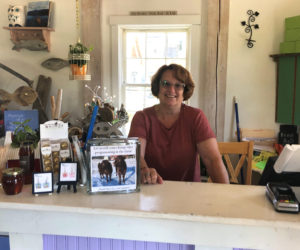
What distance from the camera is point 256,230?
2.94 ft

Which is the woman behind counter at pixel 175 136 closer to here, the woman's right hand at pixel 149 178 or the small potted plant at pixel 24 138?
the woman's right hand at pixel 149 178

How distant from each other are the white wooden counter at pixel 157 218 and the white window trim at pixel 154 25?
2338 mm

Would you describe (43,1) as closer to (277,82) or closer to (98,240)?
(277,82)

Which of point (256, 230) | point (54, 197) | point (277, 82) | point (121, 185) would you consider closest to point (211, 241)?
point (256, 230)

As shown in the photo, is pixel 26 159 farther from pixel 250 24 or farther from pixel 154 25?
pixel 250 24

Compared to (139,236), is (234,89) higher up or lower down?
higher up

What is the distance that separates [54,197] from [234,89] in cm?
257

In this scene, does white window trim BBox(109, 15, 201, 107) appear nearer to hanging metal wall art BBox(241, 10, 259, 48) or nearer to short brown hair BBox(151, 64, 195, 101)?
hanging metal wall art BBox(241, 10, 259, 48)

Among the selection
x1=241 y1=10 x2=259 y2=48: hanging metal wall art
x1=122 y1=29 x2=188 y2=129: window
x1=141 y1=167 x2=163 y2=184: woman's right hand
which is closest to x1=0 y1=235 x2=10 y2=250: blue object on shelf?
x1=141 y1=167 x2=163 y2=184: woman's right hand

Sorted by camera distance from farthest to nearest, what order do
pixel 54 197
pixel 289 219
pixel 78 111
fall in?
pixel 78 111 → pixel 54 197 → pixel 289 219

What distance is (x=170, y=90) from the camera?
5.77 ft

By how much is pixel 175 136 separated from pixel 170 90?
28 cm

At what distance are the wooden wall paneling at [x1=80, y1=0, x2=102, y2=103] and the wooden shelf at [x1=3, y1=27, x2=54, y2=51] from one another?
380 millimetres

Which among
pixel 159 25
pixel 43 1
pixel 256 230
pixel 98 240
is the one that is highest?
pixel 43 1
